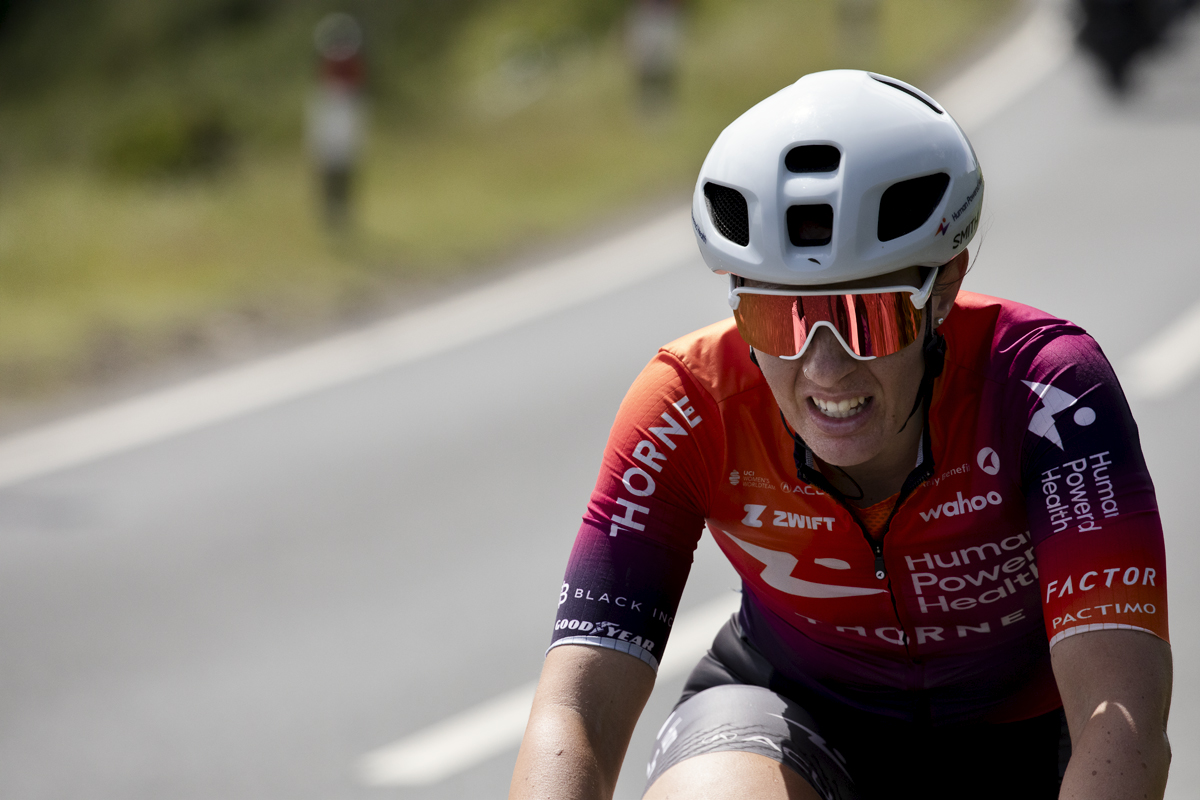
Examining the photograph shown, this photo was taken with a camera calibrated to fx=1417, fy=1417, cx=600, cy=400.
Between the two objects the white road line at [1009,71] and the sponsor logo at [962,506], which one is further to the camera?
the white road line at [1009,71]

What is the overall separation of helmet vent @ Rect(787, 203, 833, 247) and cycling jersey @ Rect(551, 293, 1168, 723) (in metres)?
0.36

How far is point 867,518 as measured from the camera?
258 centimetres

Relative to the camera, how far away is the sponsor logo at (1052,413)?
93.1 inches

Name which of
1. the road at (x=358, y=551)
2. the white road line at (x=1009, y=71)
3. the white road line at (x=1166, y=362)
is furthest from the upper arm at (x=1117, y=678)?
the white road line at (x=1009, y=71)

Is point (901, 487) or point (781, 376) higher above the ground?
point (781, 376)

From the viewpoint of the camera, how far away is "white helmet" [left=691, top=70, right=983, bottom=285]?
2.29m

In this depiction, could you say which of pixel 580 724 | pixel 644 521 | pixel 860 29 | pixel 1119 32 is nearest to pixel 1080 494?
pixel 644 521

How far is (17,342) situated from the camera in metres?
8.68

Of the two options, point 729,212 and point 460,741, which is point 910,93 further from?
point 460,741

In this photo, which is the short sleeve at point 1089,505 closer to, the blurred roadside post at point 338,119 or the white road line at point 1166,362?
the white road line at point 1166,362

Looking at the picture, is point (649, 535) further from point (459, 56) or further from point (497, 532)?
point (459, 56)

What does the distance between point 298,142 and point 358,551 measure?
28.5 ft

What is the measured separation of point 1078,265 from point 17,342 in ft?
22.3

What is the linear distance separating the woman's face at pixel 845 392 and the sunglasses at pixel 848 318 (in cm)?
2
